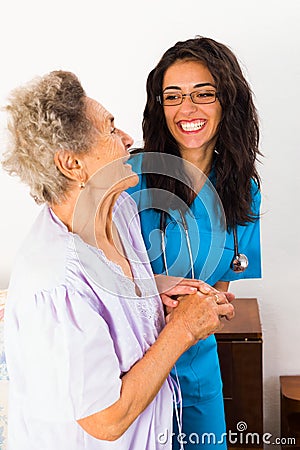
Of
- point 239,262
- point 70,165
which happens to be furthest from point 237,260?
point 70,165

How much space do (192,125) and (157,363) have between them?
24.6 inches

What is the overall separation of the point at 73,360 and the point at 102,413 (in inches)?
4.5

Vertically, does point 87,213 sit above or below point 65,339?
above

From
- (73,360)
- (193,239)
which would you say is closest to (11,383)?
(73,360)

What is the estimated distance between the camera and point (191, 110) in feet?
5.76

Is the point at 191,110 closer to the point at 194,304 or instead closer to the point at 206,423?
the point at 194,304

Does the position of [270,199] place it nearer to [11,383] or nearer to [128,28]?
[128,28]

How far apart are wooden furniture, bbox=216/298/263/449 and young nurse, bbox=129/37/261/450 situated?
454 mm

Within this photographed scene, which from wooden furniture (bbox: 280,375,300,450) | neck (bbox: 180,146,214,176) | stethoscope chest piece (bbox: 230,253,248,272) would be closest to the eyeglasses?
neck (bbox: 180,146,214,176)

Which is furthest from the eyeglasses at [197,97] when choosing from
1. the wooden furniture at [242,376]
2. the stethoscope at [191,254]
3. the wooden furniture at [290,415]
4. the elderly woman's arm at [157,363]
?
the wooden furniture at [290,415]

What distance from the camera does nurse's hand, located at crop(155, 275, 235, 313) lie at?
1.58 meters

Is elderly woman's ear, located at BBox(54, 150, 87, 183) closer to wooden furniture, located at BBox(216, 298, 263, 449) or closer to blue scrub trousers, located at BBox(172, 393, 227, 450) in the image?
blue scrub trousers, located at BBox(172, 393, 227, 450)

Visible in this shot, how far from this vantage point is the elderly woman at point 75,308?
1308 mm

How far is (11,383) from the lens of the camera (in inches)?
55.5
